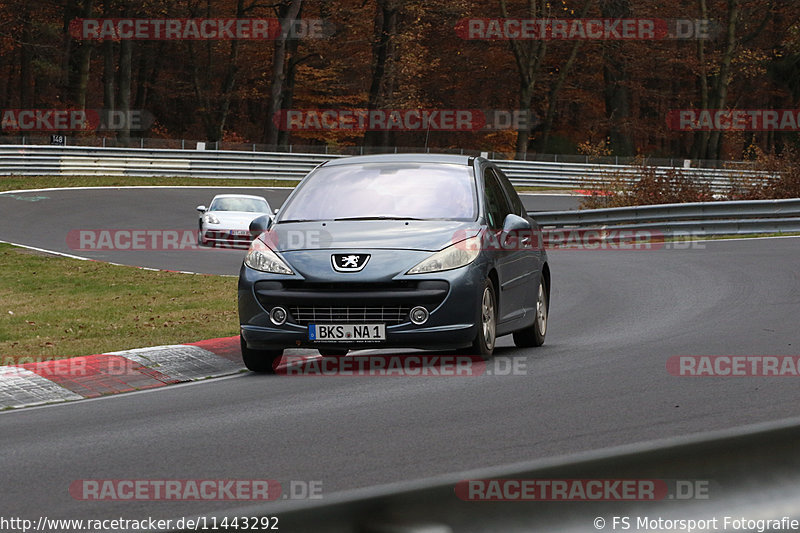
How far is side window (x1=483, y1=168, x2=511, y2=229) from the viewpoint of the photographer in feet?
35.1

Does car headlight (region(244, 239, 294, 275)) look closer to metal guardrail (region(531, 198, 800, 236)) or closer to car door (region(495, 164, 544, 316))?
car door (region(495, 164, 544, 316))

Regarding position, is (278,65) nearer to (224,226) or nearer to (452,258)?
(224,226)

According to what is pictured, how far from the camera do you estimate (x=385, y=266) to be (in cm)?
941

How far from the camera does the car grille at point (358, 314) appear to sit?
938 cm

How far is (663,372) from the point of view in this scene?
369 inches

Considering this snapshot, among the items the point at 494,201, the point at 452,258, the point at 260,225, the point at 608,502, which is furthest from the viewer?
the point at 494,201

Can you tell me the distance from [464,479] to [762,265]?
1699cm

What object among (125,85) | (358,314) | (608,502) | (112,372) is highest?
(125,85)

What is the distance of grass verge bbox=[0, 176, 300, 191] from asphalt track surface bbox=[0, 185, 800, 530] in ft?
108

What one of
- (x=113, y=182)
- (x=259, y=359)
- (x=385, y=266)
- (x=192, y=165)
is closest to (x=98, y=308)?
(x=259, y=359)

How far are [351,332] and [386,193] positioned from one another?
177cm

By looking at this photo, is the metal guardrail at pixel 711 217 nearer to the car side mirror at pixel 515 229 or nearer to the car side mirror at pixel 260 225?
the car side mirror at pixel 515 229

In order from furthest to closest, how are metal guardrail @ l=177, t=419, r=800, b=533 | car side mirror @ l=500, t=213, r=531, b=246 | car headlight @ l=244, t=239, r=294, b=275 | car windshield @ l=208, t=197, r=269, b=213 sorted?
1. car windshield @ l=208, t=197, r=269, b=213
2. car side mirror @ l=500, t=213, r=531, b=246
3. car headlight @ l=244, t=239, r=294, b=275
4. metal guardrail @ l=177, t=419, r=800, b=533

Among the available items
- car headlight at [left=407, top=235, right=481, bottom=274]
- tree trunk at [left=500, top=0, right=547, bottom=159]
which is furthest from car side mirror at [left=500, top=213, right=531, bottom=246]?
tree trunk at [left=500, top=0, right=547, bottom=159]
